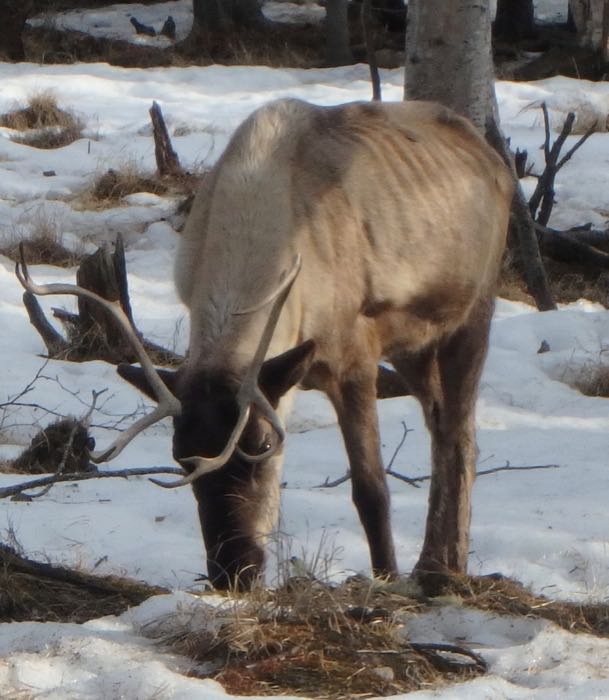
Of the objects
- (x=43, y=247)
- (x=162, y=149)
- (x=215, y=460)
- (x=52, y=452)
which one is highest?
(x=215, y=460)

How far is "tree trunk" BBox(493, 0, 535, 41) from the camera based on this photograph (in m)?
20.3

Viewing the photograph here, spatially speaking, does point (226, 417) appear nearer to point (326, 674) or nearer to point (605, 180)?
point (326, 674)

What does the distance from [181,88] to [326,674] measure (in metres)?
12.2

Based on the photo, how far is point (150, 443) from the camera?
7.12 meters

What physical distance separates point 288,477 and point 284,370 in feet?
7.91

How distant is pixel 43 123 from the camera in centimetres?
1350

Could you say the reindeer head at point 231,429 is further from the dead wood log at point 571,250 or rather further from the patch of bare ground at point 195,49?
the patch of bare ground at point 195,49

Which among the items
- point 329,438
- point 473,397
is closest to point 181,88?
point 329,438

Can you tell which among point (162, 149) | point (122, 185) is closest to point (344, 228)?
point (122, 185)

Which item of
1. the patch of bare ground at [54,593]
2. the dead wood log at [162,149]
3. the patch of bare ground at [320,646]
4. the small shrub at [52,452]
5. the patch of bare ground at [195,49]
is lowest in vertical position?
the small shrub at [52,452]

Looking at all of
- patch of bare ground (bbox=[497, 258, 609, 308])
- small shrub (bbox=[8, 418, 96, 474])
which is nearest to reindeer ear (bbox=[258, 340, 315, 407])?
small shrub (bbox=[8, 418, 96, 474])

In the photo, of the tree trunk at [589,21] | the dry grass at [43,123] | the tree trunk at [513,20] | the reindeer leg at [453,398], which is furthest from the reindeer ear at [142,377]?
the tree trunk at [513,20]

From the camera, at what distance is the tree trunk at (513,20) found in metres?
20.3

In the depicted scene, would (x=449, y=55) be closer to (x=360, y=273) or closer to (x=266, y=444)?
(x=360, y=273)
